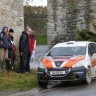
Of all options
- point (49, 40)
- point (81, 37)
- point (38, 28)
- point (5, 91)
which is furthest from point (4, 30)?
point (38, 28)

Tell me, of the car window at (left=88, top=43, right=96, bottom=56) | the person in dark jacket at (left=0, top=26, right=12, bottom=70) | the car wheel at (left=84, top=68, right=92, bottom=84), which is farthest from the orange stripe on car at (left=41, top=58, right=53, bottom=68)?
the car window at (left=88, top=43, right=96, bottom=56)

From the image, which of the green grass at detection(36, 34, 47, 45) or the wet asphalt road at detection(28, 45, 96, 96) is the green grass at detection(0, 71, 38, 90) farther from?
the green grass at detection(36, 34, 47, 45)

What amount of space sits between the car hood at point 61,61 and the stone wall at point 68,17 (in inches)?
686

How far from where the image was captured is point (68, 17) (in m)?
36.5

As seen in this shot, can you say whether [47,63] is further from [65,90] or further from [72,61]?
[65,90]

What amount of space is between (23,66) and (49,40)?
17.5 metres

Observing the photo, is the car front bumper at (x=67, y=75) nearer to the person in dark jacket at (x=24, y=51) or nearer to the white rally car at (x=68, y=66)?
the white rally car at (x=68, y=66)

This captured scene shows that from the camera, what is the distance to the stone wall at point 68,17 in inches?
1395

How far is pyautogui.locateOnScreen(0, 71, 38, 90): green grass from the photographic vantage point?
16859 mm

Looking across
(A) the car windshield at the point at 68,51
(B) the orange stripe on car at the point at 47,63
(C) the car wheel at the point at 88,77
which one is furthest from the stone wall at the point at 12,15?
(C) the car wheel at the point at 88,77

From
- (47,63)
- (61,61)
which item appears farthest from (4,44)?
(61,61)

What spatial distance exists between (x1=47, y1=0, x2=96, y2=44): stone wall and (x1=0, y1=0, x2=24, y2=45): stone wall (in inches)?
532

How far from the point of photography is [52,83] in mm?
18250

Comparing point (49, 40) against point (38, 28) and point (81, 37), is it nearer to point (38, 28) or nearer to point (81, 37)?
point (81, 37)
